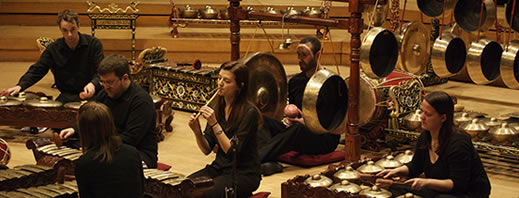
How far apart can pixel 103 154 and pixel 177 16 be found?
5777mm

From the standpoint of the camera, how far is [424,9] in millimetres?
5109

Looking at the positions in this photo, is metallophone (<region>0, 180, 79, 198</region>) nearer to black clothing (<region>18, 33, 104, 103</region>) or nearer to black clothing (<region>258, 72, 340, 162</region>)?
black clothing (<region>258, 72, 340, 162</region>)

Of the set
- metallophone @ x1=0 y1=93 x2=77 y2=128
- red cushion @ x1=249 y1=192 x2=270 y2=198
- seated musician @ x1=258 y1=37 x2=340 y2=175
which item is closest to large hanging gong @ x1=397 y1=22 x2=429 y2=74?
seated musician @ x1=258 y1=37 x2=340 y2=175

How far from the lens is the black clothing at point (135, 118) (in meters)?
4.48

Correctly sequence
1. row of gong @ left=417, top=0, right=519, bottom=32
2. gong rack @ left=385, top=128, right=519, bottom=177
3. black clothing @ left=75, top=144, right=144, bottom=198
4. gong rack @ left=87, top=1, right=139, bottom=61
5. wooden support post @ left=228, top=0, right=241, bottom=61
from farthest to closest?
gong rack @ left=87, top=1, right=139, bottom=61
wooden support post @ left=228, top=0, right=241, bottom=61
gong rack @ left=385, top=128, right=519, bottom=177
row of gong @ left=417, top=0, right=519, bottom=32
black clothing @ left=75, top=144, right=144, bottom=198

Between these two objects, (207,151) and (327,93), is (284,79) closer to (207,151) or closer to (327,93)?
(327,93)

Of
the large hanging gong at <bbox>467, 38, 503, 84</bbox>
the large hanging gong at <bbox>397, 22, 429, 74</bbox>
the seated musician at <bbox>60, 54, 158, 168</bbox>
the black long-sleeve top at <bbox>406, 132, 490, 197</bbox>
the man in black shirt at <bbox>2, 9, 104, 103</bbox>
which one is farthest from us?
the man in black shirt at <bbox>2, 9, 104, 103</bbox>

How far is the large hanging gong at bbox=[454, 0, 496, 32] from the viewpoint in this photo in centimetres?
496

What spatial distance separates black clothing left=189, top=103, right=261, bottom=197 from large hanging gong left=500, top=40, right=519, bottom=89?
143cm

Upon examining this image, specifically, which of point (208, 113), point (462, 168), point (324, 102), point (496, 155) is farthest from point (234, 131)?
point (496, 155)

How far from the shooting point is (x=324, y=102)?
192 inches

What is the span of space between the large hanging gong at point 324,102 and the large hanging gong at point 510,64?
966mm

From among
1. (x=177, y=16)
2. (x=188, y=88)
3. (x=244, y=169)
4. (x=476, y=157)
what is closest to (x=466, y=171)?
(x=476, y=157)

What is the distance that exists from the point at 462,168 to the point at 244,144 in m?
1.10
